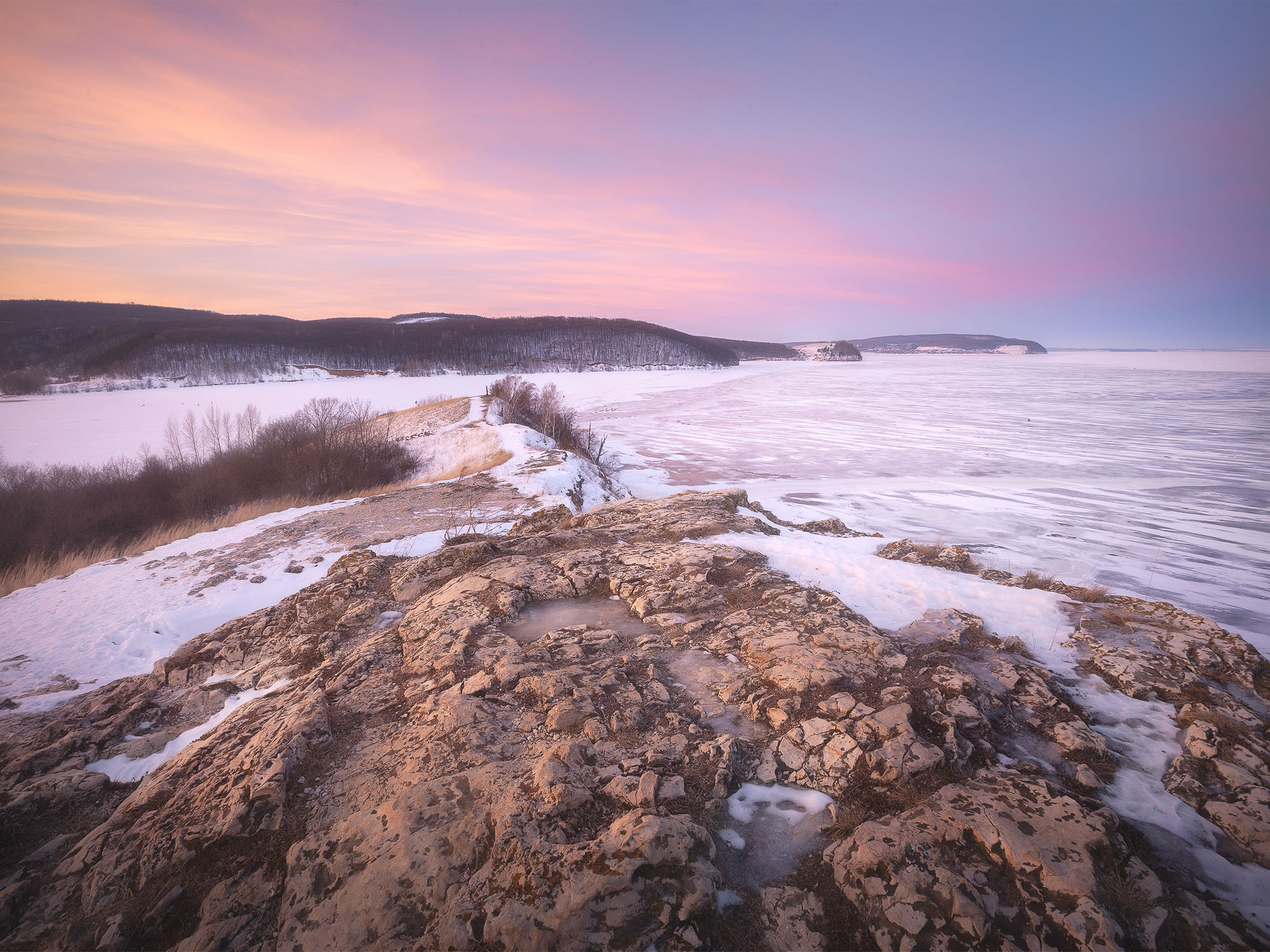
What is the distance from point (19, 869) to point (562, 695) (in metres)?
3.10

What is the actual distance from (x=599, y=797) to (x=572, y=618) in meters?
2.25

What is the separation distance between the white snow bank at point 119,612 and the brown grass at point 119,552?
848mm

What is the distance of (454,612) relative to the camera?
4758mm

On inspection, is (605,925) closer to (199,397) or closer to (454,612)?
(454,612)

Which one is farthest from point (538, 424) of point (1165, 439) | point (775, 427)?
point (1165, 439)

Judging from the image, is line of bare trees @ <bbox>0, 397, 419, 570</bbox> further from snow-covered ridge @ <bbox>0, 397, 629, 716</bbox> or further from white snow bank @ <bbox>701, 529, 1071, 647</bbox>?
white snow bank @ <bbox>701, 529, 1071, 647</bbox>

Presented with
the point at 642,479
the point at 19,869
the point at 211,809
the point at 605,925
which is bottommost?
the point at 642,479

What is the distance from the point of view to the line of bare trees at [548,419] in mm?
20703

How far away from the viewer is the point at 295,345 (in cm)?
9831

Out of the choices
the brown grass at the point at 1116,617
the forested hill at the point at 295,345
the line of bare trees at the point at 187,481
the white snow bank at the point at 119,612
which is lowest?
the line of bare trees at the point at 187,481

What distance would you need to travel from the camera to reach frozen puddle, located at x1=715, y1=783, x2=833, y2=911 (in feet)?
7.93

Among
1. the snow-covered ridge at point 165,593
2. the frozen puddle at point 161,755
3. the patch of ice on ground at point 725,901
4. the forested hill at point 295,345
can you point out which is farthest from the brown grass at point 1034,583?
the forested hill at point 295,345

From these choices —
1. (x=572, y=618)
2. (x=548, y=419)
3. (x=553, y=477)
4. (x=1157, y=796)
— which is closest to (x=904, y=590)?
(x=1157, y=796)

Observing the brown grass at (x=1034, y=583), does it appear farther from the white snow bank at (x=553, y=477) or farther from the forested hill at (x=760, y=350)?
the forested hill at (x=760, y=350)
